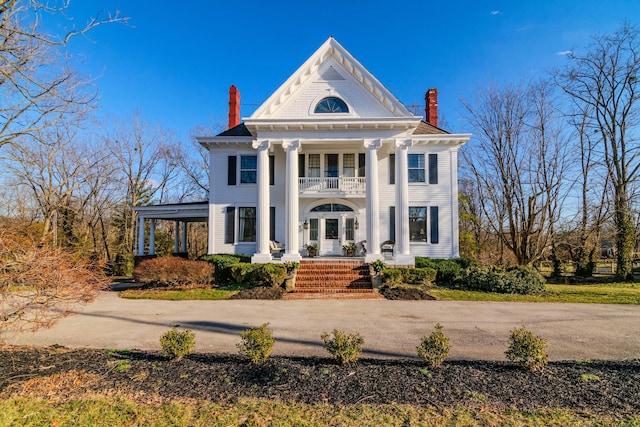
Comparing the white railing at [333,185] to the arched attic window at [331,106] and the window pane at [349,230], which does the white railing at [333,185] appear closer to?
the window pane at [349,230]

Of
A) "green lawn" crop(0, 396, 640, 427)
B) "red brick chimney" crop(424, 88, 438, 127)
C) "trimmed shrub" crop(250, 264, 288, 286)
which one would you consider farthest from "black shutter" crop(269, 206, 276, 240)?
"green lawn" crop(0, 396, 640, 427)

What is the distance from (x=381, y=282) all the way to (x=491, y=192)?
9.85 m

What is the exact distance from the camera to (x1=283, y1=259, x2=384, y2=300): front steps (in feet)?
37.6

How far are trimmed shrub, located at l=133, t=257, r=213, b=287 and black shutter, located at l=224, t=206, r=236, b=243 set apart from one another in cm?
324

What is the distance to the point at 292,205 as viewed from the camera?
14477 mm

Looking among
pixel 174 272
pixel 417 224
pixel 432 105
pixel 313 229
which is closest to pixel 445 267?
pixel 417 224

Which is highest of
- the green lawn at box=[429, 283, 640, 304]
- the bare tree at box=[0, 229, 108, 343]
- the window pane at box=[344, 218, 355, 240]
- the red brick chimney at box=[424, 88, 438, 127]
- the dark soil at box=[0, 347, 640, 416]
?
the red brick chimney at box=[424, 88, 438, 127]

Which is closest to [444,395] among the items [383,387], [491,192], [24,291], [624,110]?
[383,387]

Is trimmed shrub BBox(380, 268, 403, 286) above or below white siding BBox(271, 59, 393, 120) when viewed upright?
below

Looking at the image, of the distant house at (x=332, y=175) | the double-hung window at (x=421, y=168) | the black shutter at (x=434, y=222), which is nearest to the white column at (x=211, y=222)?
the distant house at (x=332, y=175)

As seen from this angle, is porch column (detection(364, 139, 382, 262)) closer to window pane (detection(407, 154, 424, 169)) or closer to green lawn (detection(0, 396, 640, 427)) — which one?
window pane (detection(407, 154, 424, 169))

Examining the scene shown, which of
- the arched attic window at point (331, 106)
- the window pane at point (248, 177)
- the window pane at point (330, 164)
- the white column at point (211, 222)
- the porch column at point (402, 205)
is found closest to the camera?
the porch column at point (402, 205)

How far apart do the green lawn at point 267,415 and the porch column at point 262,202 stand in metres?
11.0

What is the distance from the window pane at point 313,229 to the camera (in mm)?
16453
